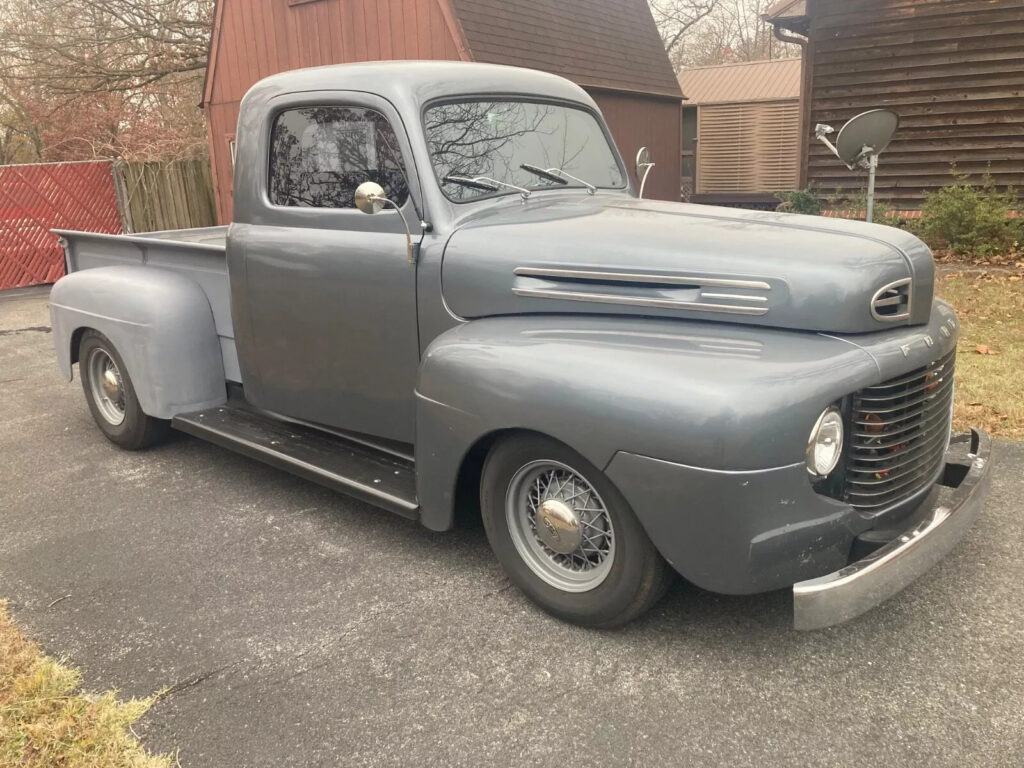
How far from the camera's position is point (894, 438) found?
2.69m

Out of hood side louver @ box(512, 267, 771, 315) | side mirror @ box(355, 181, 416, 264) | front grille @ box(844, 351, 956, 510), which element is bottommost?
front grille @ box(844, 351, 956, 510)

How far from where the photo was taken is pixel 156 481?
15.0ft

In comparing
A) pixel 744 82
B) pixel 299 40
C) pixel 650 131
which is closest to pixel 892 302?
pixel 299 40

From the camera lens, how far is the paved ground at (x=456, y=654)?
2430 millimetres

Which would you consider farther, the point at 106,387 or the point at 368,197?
the point at 106,387

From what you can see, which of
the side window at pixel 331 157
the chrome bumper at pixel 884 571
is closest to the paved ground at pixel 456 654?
the chrome bumper at pixel 884 571

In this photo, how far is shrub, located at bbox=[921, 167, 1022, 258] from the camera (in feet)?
34.9

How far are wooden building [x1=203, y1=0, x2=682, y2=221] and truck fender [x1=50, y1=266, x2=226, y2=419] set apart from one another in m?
7.20

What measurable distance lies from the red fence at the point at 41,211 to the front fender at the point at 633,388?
1122 centimetres

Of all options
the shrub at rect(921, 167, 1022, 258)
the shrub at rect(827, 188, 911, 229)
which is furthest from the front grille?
the shrub at rect(827, 188, 911, 229)

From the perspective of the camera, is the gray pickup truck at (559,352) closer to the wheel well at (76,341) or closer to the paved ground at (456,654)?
the paved ground at (456,654)

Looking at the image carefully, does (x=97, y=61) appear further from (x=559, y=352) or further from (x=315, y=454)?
(x=559, y=352)

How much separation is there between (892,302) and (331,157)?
93.7 inches

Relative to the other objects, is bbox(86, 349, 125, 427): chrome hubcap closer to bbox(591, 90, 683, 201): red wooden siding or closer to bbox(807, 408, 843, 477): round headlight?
bbox(807, 408, 843, 477): round headlight
